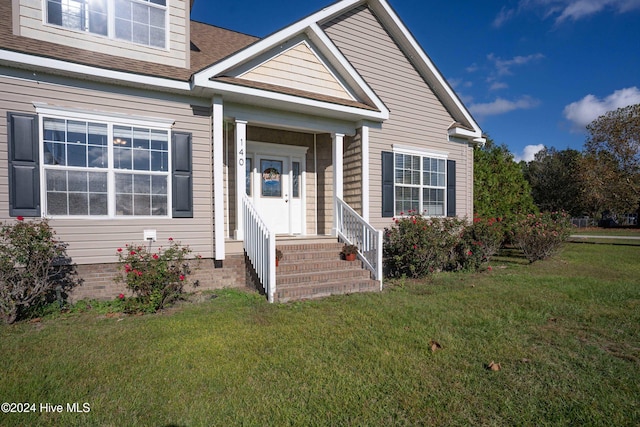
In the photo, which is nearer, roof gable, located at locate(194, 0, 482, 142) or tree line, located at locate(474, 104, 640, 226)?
roof gable, located at locate(194, 0, 482, 142)

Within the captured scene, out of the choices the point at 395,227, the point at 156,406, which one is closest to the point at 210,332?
the point at 156,406

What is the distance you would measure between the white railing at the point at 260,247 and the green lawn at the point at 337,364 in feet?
1.31

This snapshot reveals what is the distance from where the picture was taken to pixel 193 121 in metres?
6.54

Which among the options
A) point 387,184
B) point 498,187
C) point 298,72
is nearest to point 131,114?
point 298,72

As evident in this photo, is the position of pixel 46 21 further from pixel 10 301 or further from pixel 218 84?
pixel 10 301

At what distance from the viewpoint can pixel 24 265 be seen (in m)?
4.85

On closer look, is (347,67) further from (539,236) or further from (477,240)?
(539,236)

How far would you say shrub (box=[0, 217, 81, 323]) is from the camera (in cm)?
470

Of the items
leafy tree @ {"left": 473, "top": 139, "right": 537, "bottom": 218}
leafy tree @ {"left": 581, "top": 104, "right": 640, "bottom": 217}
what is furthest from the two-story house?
leafy tree @ {"left": 581, "top": 104, "right": 640, "bottom": 217}

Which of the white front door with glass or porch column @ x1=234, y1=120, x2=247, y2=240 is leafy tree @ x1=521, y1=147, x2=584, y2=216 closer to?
the white front door with glass

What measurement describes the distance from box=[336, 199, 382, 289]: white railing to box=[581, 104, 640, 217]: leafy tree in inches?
974

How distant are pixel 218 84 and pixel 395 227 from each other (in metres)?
4.78

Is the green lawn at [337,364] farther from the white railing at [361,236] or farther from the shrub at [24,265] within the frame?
the white railing at [361,236]

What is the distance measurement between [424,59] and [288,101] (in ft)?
13.8
